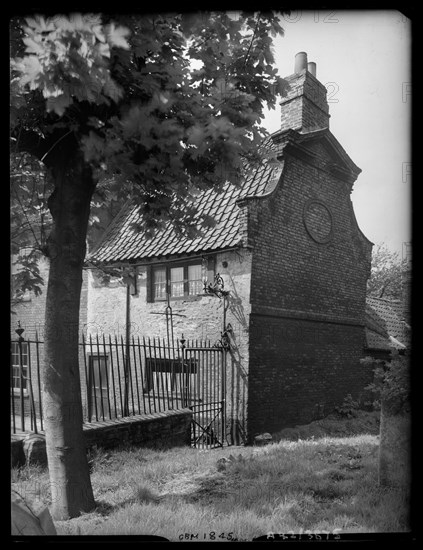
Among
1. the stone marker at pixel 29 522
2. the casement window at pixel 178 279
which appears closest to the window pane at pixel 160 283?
the casement window at pixel 178 279

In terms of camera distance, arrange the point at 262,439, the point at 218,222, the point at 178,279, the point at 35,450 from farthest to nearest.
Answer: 1. the point at 178,279
2. the point at 218,222
3. the point at 262,439
4. the point at 35,450

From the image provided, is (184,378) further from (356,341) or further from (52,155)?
(52,155)

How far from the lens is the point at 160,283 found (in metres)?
11.3

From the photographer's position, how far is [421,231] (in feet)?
11.4

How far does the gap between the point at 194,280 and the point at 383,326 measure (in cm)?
692

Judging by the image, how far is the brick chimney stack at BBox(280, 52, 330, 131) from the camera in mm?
10648

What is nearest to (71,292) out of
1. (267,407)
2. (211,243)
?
(211,243)

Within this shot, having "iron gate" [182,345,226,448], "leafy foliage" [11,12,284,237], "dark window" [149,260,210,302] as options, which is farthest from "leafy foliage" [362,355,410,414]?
"dark window" [149,260,210,302]

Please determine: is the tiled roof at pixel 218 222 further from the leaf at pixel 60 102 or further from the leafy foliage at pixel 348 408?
the leaf at pixel 60 102

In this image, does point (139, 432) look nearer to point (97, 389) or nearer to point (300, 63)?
point (97, 389)

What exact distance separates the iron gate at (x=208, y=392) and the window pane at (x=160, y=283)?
6.39 ft

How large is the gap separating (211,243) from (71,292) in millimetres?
5492

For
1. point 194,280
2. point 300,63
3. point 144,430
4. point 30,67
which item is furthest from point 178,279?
point 30,67
